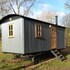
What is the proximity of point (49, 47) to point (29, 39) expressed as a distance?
3.54 metres

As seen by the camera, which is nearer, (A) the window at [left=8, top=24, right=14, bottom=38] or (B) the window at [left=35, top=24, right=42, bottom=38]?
(A) the window at [left=8, top=24, right=14, bottom=38]

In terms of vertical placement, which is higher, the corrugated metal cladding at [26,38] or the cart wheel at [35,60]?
the corrugated metal cladding at [26,38]

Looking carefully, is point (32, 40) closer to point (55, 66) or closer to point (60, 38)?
point (55, 66)

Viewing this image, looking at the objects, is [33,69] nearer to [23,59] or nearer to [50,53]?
[23,59]

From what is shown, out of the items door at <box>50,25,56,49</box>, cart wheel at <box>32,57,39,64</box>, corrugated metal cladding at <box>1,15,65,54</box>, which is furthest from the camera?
door at <box>50,25,56,49</box>

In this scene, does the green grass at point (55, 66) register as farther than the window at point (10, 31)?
No

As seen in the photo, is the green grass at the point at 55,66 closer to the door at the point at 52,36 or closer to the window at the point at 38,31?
the window at the point at 38,31

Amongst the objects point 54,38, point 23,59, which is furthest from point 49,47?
point 23,59

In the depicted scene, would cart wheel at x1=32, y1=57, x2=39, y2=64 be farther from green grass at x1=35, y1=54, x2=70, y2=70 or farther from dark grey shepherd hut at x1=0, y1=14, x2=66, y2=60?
green grass at x1=35, y1=54, x2=70, y2=70

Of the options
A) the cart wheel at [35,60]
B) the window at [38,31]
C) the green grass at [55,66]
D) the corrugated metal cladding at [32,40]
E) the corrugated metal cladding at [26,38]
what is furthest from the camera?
the window at [38,31]

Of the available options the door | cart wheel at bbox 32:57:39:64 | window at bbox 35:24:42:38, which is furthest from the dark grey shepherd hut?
cart wheel at bbox 32:57:39:64

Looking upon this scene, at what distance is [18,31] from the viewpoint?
15.1 meters

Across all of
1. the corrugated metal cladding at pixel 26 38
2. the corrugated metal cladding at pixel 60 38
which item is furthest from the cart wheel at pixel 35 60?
the corrugated metal cladding at pixel 60 38

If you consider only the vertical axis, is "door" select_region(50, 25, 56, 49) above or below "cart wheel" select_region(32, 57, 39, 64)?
above
